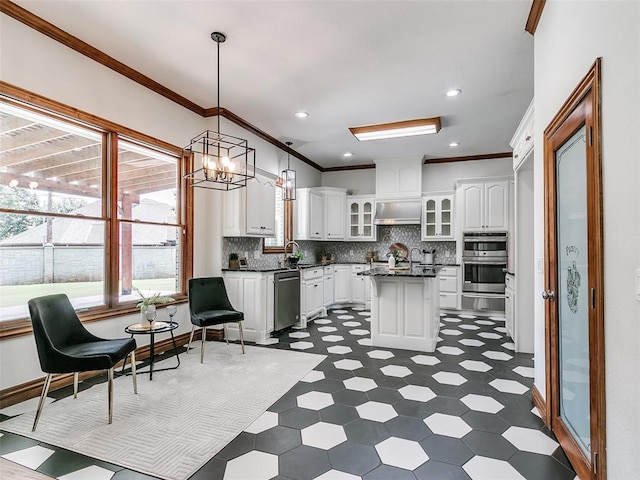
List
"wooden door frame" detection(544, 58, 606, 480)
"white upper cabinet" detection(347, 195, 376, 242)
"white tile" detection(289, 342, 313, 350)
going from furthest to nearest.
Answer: "white upper cabinet" detection(347, 195, 376, 242) → "white tile" detection(289, 342, 313, 350) → "wooden door frame" detection(544, 58, 606, 480)

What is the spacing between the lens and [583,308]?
1819 millimetres

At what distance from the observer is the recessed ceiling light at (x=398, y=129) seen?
495 centimetres

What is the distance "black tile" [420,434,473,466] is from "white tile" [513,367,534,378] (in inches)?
59.8

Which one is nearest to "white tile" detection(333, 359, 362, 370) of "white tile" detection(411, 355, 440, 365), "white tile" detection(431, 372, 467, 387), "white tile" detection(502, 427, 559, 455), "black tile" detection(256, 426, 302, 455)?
"white tile" detection(411, 355, 440, 365)

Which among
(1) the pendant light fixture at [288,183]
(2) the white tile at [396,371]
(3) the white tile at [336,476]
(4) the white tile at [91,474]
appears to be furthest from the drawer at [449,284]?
(4) the white tile at [91,474]

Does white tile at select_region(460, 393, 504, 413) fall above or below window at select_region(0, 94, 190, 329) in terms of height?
below

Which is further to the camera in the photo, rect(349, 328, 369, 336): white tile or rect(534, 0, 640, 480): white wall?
rect(349, 328, 369, 336): white tile

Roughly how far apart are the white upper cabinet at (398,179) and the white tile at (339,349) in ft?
11.9

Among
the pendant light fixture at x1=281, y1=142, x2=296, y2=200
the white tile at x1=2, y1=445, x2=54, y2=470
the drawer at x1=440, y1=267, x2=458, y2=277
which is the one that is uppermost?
the pendant light fixture at x1=281, y1=142, x2=296, y2=200

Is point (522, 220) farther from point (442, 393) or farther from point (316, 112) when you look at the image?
point (316, 112)

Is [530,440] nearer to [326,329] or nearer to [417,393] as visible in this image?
[417,393]

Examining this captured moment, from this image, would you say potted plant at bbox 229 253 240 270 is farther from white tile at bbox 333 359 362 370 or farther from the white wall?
the white wall

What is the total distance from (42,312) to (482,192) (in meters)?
6.12

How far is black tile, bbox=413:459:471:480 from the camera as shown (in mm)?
1838
